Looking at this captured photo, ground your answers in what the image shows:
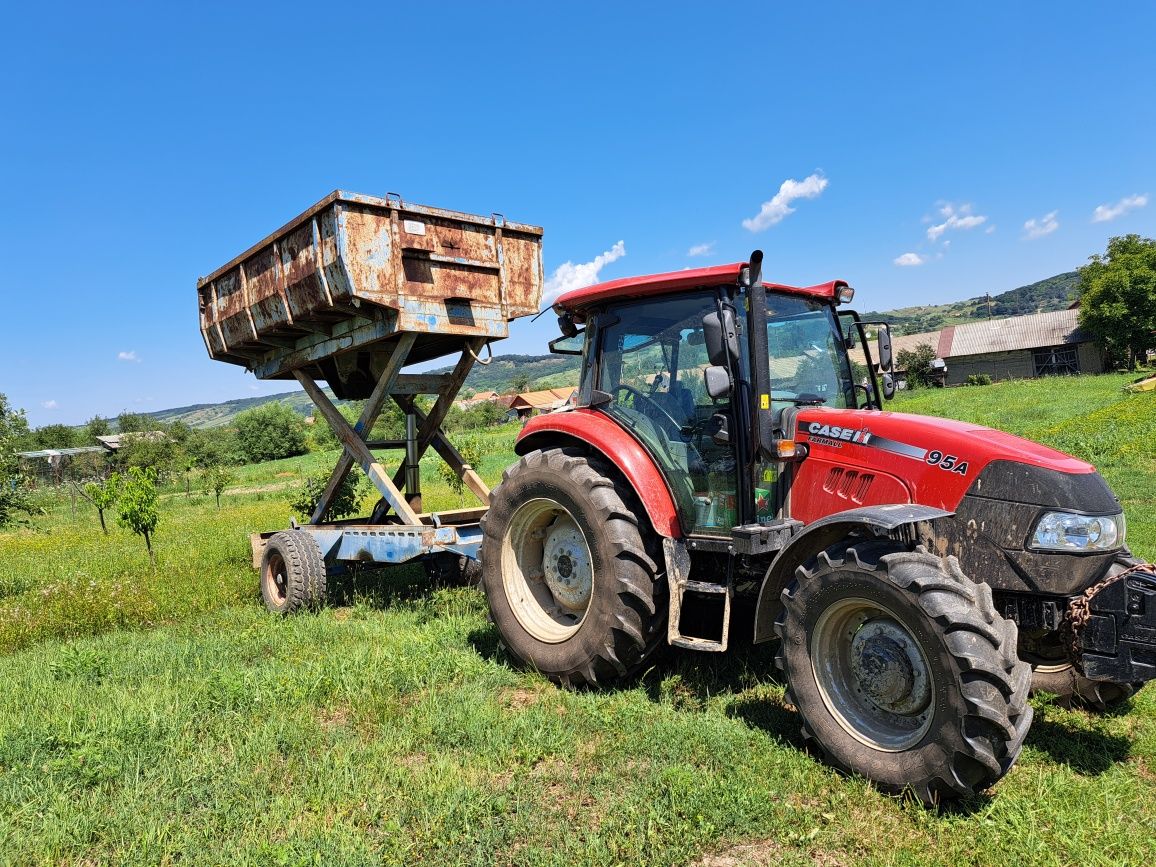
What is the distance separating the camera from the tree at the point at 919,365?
5509 cm

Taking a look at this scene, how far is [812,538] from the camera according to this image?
380 centimetres

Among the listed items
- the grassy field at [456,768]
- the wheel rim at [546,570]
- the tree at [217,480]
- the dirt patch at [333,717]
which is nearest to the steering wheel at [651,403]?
→ the wheel rim at [546,570]

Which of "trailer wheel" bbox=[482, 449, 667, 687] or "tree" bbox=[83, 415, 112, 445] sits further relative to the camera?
"tree" bbox=[83, 415, 112, 445]

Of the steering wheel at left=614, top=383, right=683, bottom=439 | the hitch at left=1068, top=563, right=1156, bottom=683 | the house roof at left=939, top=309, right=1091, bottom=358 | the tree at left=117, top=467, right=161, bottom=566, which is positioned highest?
the house roof at left=939, top=309, right=1091, bottom=358

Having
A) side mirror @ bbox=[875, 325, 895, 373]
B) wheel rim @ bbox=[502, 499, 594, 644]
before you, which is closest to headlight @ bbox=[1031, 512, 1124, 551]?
side mirror @ bbox=[875, 325, 895, 373]

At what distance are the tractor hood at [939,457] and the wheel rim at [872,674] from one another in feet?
2.31

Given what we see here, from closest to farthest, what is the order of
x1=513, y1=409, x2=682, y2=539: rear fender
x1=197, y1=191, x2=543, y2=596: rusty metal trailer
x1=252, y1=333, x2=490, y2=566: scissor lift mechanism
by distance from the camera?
x1=513, y1=409, x2=682, y2=539: rear fender < x1=197, y1=191, x2=543, y2=596: rusty metal trailer < x1=252, y1=333, x2=490, y2=566: scissor lift mechanism

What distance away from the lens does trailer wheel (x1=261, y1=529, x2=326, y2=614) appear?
7012 mm

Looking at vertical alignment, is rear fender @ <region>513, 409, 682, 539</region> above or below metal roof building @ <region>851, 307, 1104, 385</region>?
below

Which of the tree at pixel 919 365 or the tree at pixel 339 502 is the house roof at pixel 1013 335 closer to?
the tree at pixel 919 365

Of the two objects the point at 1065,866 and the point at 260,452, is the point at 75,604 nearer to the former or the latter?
the point at 1065,866

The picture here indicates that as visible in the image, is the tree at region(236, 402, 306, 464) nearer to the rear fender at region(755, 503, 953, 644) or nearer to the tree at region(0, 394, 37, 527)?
the tree at region(0, 394, 37, 527)

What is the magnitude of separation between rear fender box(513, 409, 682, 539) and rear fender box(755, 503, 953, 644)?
28.9 inches

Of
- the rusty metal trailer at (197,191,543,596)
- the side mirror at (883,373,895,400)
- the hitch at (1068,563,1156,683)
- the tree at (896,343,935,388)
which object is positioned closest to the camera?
the hitch at (1068,563,1156,683)
